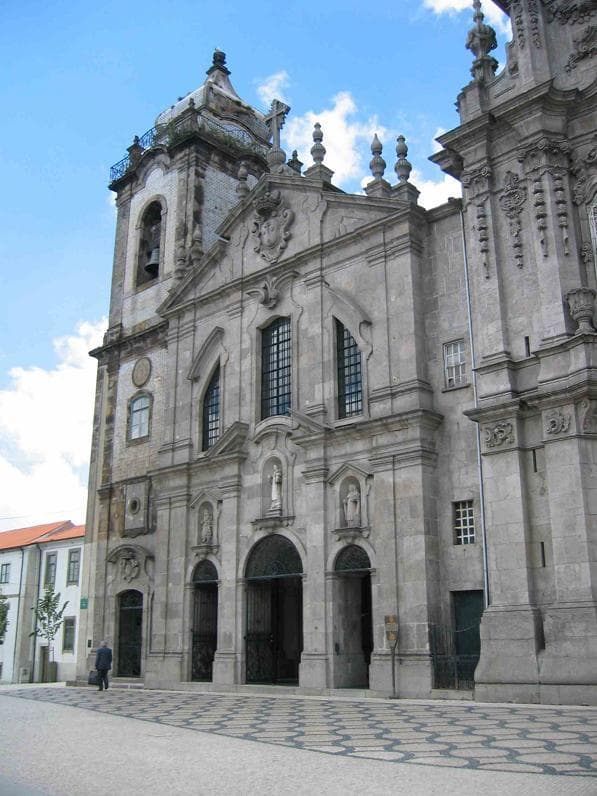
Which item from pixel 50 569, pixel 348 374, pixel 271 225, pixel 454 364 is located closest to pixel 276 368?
pixel 348 374

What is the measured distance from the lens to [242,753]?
1027cm

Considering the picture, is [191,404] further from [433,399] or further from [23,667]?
[23,667]

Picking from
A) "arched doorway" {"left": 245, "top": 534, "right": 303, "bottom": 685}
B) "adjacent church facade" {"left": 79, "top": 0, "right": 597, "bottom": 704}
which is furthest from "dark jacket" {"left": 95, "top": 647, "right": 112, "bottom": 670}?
"arched doorway" {"left": 245, "top": 534, "right": 303, "bottom": 685}

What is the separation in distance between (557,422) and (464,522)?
3.67 metres

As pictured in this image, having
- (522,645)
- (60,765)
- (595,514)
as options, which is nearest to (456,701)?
(522,645)

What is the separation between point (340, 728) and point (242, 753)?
317 centimetres

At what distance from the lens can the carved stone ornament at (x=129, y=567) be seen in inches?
1113

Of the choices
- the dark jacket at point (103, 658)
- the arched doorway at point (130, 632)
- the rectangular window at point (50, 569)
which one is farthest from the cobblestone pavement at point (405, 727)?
the rectangular window at point (50, 569)

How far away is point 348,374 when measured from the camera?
23375 mm

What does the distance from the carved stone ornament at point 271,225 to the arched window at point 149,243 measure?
7.63 m

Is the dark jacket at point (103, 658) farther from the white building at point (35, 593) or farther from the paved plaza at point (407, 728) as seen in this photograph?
the white building at point (35, 593)

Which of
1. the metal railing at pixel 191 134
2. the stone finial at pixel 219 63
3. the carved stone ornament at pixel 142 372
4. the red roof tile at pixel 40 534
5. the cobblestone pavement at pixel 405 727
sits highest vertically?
the stone finial at pixel 219 63

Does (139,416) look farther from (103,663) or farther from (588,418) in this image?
(588,418)

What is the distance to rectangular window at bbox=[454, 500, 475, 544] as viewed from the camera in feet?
64.9
